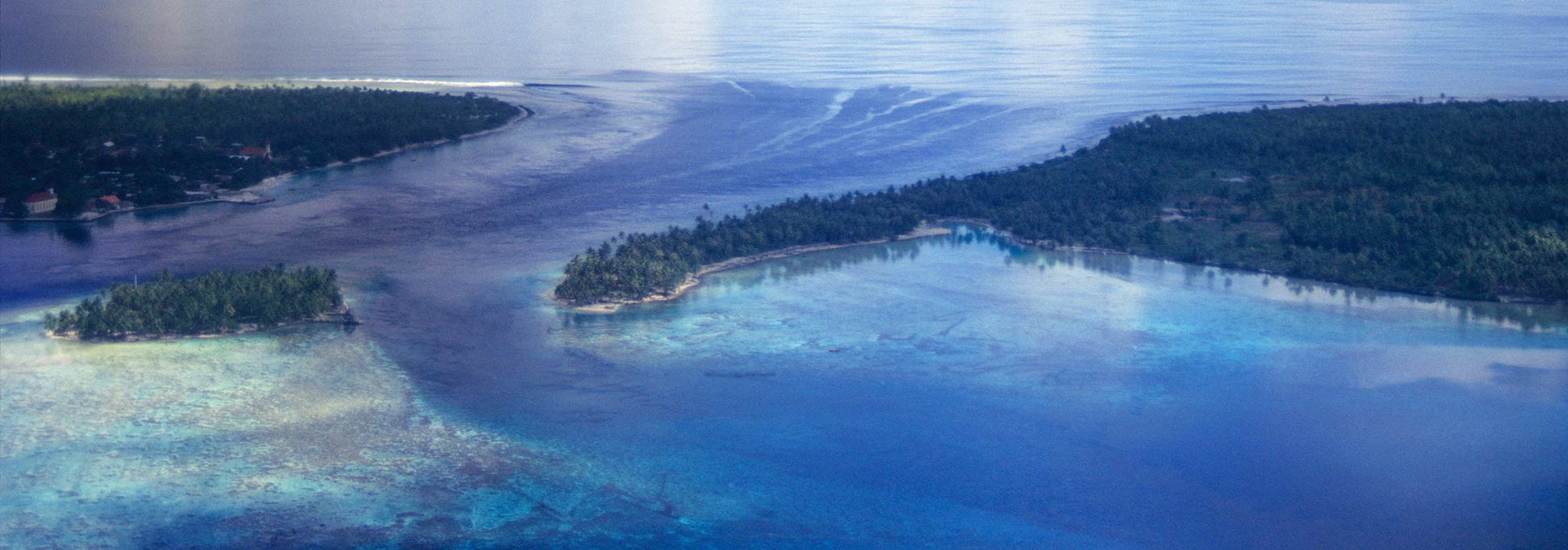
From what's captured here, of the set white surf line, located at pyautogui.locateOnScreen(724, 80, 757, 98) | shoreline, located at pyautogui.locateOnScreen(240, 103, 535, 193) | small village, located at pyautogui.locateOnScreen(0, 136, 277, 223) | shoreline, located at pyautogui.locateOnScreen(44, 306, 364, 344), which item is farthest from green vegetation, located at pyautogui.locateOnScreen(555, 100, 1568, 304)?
white surf line, located at pyautogui.locateOnScreen(724, 80, 757, 98)

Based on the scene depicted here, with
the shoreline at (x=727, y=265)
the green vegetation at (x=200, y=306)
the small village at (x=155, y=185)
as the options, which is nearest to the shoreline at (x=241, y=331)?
the green vegetation at (x=200, y=306)

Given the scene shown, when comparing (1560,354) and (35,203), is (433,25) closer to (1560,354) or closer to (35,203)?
(35,203)

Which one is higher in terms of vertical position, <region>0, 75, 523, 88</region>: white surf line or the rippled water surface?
<region>0, 75, 523, 88</region>: white surf line

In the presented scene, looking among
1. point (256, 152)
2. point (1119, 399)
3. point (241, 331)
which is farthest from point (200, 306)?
point (256, 152)

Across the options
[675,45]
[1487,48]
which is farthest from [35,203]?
[1487,48]

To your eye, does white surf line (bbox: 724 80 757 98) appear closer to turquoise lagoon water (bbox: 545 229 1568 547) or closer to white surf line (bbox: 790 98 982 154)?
white surf line (bbox: 790 98 982 154)

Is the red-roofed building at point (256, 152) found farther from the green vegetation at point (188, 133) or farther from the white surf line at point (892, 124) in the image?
the white surf line at point (892, 124)

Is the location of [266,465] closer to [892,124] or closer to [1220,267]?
[1220,267]
